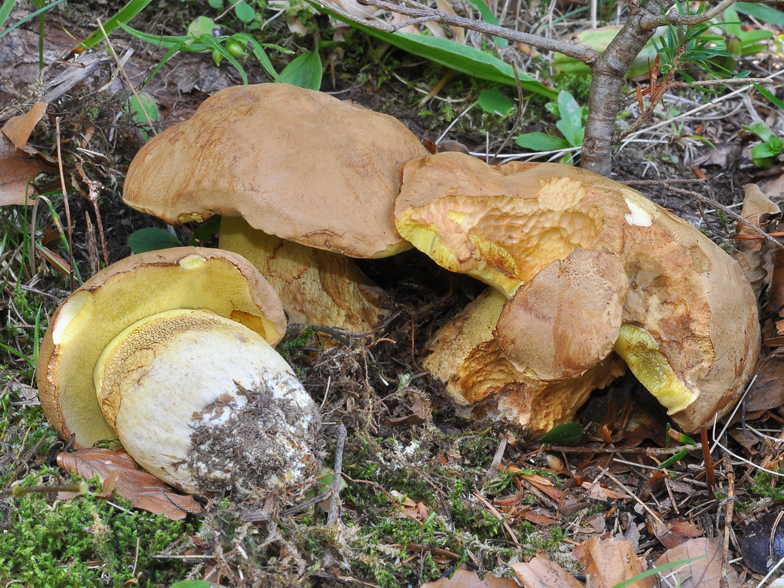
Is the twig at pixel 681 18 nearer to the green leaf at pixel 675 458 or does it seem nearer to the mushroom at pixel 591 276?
the mushroom at pixel 591 276

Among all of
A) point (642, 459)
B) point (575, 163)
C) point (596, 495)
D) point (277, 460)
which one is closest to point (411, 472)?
point (277, 460)

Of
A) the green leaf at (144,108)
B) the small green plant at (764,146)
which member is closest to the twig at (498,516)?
the green leaf at (144,108)

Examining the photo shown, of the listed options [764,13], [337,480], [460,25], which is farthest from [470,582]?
[764,13]

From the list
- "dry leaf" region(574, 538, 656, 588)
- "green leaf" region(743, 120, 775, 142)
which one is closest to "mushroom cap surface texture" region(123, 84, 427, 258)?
"dry leaf" region(574, 538, 656, 588)

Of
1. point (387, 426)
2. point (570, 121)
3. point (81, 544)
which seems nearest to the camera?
point (81, 544)

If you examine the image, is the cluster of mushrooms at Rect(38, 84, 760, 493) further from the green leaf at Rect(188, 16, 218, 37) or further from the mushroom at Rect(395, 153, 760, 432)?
the green leaf at Rect(188, 16, 218, 37)

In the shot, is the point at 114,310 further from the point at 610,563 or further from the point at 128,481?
the point at 610,563
